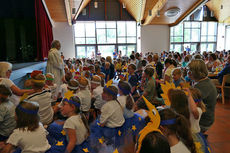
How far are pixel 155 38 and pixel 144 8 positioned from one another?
13.5 feet

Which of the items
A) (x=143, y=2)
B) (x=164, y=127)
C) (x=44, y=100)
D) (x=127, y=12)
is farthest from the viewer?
(x=127, y=12)

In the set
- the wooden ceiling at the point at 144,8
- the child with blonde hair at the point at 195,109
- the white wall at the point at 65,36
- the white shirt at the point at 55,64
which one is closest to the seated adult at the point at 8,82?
the white shirt at the point at 55,64

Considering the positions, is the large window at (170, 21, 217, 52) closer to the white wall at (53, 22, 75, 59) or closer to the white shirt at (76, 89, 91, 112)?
the white wall at (53, 22, 75, 59)

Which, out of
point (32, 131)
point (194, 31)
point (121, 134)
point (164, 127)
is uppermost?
point (194, 31)

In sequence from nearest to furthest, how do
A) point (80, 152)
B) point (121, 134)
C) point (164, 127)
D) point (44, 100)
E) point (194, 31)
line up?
point (164, 127), point (80, 152), point (44, 100), point (121, 134), point (194, 31)

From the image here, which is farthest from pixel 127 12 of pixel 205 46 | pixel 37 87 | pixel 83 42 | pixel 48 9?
pixel 37 87

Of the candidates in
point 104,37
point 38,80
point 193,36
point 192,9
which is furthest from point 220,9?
point 38,80

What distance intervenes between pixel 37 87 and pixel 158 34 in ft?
49.8

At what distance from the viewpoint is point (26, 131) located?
1508mm

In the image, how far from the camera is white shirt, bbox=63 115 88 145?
171cm

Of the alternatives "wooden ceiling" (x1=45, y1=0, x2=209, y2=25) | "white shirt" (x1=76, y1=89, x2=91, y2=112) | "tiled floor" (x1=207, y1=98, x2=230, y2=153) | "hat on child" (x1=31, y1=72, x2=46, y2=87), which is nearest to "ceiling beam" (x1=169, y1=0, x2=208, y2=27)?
"wooden ceiling" (x1=45, y1=0, x2=209, y2=25)

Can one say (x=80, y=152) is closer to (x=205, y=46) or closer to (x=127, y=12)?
(x=127, y=12)

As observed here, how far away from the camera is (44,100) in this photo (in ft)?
7.25

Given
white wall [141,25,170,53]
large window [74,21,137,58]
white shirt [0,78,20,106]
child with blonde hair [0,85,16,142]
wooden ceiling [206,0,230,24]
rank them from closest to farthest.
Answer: child with blonde hair [0,85,16,142] → white shirt [0,78,20,106] → wooden ceiling [206,0,230,24] → large window [74,21,137,58] → white wall [141,25,170,53]
